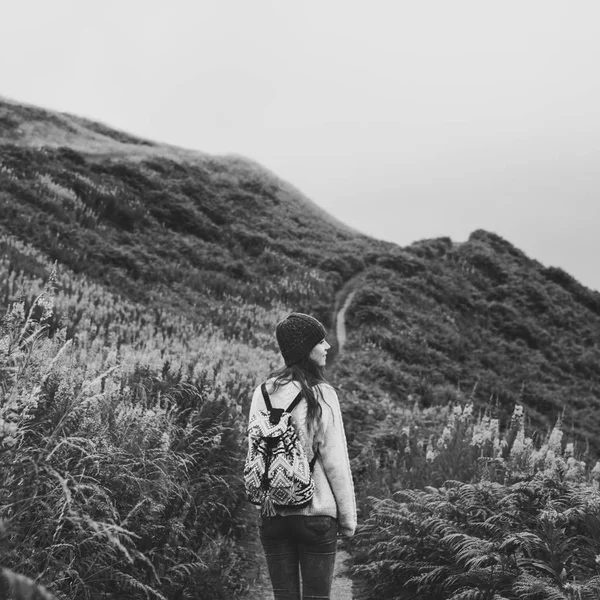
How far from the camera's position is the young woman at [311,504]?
314cm

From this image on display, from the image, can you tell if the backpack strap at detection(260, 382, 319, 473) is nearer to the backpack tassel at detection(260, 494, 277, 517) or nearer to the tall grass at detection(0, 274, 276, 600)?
the backpack tassel at detection(260, 494, 277, 517)

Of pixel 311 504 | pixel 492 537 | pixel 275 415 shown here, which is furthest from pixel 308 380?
pixel 492 537

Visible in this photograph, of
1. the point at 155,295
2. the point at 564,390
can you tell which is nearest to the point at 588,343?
the point at 564,390

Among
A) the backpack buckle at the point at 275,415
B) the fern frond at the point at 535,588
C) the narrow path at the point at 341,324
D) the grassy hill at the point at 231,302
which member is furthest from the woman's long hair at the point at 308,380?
the narrow path at the point at 341,324

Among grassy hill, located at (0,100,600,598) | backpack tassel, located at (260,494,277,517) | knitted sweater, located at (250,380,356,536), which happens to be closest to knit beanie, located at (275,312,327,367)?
knitted sweater, located at (250,380,356,536)

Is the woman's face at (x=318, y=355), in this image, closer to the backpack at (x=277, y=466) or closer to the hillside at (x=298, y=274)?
the backpack at (x=277, y=466)

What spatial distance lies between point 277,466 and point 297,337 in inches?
27.0

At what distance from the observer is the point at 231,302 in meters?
20.6

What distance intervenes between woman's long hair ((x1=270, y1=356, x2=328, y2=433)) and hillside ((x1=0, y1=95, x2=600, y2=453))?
8112 millimetres

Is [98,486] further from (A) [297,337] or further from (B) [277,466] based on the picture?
(A) [297,337]

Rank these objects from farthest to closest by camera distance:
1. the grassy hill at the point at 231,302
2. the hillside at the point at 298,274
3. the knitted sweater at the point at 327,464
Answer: the hillside at the point at 298,274 → the grassy hill at the point at 231,302 → the knitted sweater at the point at 327,464

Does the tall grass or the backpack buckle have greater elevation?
the backpack buckle

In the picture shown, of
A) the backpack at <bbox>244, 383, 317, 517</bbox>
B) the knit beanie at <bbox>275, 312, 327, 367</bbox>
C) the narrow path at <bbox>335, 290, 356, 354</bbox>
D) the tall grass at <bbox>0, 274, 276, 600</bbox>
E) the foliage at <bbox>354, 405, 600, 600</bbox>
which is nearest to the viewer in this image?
the tall grass at <bbox>0, 274, 276, 600</bbox>

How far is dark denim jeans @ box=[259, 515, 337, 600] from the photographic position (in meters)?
3.13
